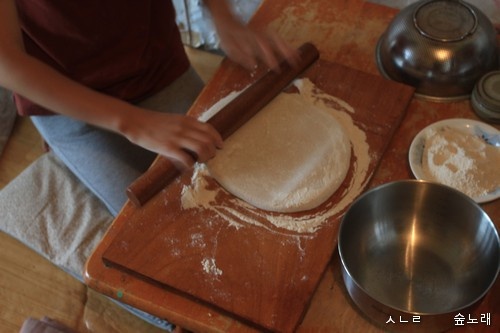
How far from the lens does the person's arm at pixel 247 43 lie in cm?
106

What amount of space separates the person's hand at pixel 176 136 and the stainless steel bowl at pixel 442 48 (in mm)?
411

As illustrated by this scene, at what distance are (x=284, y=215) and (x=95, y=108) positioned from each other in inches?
15.0

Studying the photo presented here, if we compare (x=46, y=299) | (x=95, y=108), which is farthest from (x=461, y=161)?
(x=46, y=299)

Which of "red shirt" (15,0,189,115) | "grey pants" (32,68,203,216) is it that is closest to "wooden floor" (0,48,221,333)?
"grey pants" (32,68,203,216)

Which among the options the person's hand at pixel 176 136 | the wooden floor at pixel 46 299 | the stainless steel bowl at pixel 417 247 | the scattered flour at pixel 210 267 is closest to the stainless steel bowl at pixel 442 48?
the stainless steel bowl at pixel 417 247

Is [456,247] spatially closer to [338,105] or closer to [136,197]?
[338,105]

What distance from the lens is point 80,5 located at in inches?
42.4

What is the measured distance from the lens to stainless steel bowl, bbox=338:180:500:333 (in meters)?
0.80

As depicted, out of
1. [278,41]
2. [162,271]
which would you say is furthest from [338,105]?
[162,271]

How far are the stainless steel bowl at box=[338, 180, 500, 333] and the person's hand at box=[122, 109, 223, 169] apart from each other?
0.26 metres

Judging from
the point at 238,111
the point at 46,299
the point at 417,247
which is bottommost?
the point at 46,299

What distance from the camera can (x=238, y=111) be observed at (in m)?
0.99

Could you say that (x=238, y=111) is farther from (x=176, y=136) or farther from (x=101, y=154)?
(x=101, y=154)

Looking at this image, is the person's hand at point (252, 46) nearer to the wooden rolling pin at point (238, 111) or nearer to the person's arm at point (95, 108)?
the wooden rolling pin at point (238, 111)
